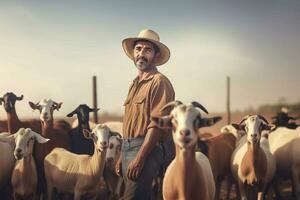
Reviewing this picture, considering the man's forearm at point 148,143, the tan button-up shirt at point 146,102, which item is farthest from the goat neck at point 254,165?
the man's forearm at point 148,143

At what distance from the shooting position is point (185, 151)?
173 inches

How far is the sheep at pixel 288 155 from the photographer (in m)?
9.43

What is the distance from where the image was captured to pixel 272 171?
29.8ft

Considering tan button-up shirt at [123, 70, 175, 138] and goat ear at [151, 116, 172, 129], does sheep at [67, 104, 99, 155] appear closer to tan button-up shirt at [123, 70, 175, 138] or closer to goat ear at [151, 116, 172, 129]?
tan button-up shirt at [123, 70, 175, 138]

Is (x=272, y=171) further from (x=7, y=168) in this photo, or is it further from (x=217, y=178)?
(x=7, y=168)

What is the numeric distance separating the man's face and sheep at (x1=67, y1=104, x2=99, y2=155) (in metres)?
5.16

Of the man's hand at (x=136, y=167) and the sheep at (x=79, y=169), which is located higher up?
the man's hand at (x=136, y=167)

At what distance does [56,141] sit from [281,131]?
5.43 metres

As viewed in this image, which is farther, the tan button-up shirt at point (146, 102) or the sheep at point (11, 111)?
the sheep at point (11, 111)

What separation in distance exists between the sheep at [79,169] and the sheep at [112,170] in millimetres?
572

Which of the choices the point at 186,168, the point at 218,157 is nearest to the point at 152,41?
the point at 186,168

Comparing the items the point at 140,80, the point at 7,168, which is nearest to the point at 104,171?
the point at 7,168

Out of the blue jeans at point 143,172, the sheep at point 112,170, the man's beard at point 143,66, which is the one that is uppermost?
the man's beard at point 143,66

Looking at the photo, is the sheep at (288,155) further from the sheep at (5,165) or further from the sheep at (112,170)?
the sheep at (5,165)
